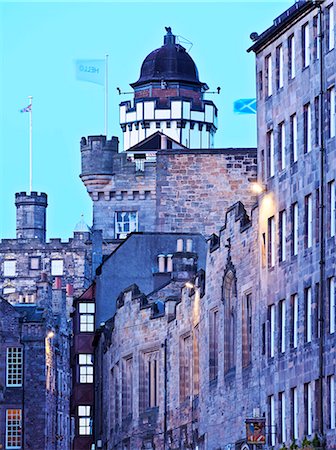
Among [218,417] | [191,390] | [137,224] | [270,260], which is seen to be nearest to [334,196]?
[270,260]

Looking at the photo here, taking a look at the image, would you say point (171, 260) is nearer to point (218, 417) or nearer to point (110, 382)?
point (110, 382)

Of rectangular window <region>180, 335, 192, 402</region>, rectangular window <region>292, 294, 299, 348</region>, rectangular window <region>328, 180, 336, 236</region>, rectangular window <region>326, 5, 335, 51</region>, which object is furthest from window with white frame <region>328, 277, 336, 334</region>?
rectangular window <region>180, 335, 192, 402</region>

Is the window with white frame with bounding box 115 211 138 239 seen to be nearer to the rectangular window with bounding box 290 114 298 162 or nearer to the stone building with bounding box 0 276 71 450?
the stone building with bounding box 0 276 71 450

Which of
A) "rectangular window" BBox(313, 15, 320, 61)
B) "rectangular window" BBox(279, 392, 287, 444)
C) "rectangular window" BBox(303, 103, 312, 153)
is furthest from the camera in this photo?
"rectangular window" BBox(279, 392, 287, 444)

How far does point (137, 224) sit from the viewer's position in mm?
159250

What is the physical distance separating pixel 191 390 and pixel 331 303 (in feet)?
81.9

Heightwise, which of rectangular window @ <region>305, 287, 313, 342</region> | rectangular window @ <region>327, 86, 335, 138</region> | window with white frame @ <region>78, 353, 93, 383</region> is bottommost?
rectangular window @ <region>305, 287, 313, 342</region>

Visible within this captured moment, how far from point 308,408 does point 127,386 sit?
117 ft

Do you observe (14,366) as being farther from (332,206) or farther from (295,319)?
(332,206)

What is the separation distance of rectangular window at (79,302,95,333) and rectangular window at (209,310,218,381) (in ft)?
125

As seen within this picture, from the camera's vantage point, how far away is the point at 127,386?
109m

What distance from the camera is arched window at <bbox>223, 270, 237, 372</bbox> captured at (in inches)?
3359

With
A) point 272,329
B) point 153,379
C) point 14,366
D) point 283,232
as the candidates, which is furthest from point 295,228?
point 14,366

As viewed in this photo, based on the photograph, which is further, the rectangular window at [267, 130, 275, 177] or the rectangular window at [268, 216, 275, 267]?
the rectangular window at [267, 130, 275, 177]
